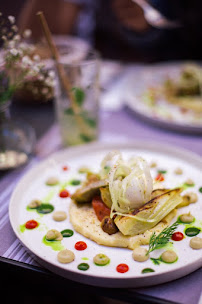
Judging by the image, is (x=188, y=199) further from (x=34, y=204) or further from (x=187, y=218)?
(x=34, y=204)

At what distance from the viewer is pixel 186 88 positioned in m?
2.18

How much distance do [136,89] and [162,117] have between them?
1.30ft

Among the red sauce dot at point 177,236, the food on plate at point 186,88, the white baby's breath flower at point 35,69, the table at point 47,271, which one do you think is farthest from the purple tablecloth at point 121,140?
the white baby's breath flower at point 35,69

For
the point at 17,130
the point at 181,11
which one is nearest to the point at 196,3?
the point at 181,11

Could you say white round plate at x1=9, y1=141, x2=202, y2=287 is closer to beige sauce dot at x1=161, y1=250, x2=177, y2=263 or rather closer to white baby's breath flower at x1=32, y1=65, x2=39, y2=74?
beige sauce dot at x1=161, y1=250, x2=177, y2=263

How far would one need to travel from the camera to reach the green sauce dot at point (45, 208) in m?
1.25

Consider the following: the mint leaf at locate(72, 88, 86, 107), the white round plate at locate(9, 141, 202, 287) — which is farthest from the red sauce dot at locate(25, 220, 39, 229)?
the mint leaf at locate(72, 88, 86, 107)

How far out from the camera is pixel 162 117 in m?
1.93

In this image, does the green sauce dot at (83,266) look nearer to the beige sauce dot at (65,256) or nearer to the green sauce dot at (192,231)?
the beige sauce dot at (65,256)

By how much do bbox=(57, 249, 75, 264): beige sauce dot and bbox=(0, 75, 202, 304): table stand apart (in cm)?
5

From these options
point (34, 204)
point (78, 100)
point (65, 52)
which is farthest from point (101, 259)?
point (65, 52)

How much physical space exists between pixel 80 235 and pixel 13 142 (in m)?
0.63

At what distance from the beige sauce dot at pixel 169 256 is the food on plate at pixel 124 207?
0.07 m

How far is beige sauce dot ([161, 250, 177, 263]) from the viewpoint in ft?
3.25
